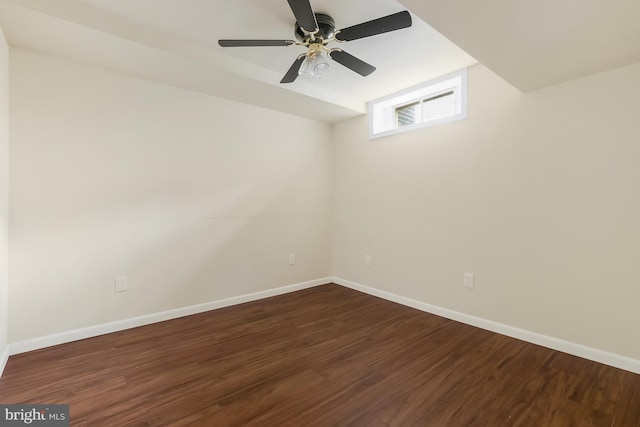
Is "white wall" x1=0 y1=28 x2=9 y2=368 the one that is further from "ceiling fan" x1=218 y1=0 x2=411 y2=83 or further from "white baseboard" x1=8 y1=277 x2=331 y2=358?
"ceiling fan" x1=218 y1=0 x2=411 y2=83

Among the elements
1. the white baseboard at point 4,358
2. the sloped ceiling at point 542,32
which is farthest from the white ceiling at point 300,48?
the white baseboard at point 4,358

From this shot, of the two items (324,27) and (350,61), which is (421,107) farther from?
(324,27)

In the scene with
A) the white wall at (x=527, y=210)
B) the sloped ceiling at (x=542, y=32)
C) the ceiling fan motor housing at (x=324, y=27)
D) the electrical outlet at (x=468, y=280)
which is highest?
the ceiling fan motor housing at (x=324, y=27)

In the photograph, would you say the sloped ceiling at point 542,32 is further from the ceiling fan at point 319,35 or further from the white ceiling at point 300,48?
the ceiling fan at point 319,35

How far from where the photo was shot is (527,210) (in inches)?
95.5

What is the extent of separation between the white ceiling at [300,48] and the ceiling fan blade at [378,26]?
12cm

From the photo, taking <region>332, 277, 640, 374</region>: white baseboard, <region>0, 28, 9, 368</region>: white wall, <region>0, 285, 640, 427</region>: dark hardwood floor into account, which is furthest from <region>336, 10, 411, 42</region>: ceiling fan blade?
<region>332, 277, 640, 374</region>: white baseboard

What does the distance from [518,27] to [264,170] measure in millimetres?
2719

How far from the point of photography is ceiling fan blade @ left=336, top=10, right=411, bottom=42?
5.49 ft

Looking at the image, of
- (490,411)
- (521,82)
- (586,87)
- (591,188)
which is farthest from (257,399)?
(586,87)

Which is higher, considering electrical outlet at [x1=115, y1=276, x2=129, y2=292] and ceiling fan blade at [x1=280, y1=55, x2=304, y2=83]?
ceiling fan blade at [x1=280, y1=55, x2=304, y2=83]

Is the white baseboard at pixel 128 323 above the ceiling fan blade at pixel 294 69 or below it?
below

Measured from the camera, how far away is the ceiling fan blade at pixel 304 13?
155 cm

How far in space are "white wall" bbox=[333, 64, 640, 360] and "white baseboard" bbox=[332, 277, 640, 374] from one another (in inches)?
2.0
